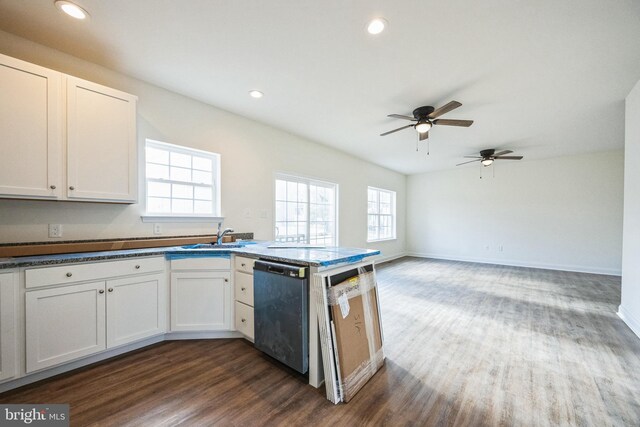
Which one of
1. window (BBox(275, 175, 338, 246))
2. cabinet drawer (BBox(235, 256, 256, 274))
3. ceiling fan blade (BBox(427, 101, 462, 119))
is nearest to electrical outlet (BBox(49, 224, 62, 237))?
cabinet drawer (BBox(235, 256, 256, 274))

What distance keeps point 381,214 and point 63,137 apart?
643cm

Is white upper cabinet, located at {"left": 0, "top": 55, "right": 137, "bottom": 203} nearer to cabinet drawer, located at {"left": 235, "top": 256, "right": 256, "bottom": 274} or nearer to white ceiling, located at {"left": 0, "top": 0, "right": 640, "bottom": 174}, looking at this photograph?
white ceiling, located at {"left": 0, "top": 0, "right": 640, "bottom": 174}

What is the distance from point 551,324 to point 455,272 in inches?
108

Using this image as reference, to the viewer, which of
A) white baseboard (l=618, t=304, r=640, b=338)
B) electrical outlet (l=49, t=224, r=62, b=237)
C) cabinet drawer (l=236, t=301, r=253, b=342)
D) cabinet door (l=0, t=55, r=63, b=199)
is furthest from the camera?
white baseboard (l=618, t=304, r=640, b=338)

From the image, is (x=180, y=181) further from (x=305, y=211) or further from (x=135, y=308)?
(x=305, y=211)

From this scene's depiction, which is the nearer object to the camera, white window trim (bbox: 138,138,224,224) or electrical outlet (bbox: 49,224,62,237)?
electrical outlet (bbox: 49,224,62,237)

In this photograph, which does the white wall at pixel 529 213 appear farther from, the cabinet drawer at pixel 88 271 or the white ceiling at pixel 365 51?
the cabinet drawer at pixel 88 271

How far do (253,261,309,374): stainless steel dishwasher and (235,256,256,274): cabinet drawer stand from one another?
0.14 metres

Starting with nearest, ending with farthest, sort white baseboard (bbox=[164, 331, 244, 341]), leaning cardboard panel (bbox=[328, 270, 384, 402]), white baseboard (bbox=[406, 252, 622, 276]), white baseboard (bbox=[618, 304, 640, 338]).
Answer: leaning cardboard panel (bbox=[328, 270, 384, 402]), white baseboard (bbox=[164, 331, 244, 341]), white baseboard (bbox=[618, 304, 640, 338]), white baseboard (bbox=[406, 252, 622, 276])

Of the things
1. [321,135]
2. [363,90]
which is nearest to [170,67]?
[363,90]

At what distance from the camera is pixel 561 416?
62.4 inches

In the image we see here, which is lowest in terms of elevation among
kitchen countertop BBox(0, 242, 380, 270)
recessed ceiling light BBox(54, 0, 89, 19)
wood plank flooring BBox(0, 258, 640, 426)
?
wood plank flooring BBox(0, 258, 640, 426)

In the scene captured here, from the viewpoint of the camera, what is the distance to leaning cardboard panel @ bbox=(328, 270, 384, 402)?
1732mm

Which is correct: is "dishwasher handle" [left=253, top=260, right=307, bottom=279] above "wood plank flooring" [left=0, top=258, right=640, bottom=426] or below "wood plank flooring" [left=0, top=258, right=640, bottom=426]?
above
